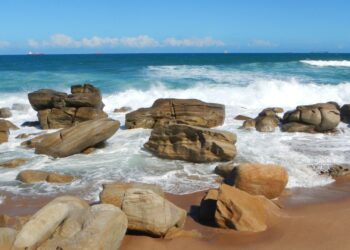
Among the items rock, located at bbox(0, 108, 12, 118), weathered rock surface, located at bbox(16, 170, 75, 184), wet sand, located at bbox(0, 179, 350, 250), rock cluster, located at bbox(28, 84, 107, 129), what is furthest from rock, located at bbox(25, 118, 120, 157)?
rock, located at bbox(0, 108, 12, 118)

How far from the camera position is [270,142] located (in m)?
11.2

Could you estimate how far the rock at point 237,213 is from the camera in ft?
18.6

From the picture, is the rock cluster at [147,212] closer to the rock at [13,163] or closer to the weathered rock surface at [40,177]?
the weathered rock surface at [40,177]

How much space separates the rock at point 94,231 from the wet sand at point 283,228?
0.42 metres

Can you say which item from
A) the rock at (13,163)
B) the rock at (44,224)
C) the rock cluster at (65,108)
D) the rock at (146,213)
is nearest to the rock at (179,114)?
the rock cluster at (65,108)

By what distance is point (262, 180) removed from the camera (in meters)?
7.06

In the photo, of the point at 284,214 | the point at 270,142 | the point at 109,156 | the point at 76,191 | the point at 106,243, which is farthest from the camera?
the point at 270,142

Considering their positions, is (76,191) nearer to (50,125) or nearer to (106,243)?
(106,243)

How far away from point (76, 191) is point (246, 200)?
2.99m

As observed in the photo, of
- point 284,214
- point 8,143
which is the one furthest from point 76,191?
point 8,143

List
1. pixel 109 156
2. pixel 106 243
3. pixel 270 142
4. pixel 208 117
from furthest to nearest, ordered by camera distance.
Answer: pixel 208 117 → pixel 270 142 → pixel 109 156 → pixel 106 243

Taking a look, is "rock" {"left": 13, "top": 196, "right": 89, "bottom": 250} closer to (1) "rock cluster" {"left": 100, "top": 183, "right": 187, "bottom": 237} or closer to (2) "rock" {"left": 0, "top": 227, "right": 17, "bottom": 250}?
(2) "rock" {"left": 0, "top": 227, "right": 17, "bottom": 250}

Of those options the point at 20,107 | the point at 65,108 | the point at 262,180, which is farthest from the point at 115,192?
the point at 20,107

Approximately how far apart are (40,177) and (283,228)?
4418 mm
